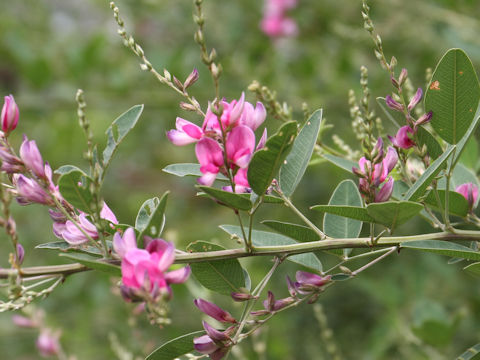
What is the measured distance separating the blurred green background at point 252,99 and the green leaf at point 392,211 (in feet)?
4.37

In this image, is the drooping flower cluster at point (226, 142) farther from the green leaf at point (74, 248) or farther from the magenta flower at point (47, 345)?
the magenta flower at point (47, 345)

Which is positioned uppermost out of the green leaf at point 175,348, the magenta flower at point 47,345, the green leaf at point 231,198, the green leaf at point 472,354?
the green leaf at point 231,198

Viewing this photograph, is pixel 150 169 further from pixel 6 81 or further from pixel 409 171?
pixel 409 171

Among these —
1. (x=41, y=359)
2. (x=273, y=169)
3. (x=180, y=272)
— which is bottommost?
(x=41, y=359)

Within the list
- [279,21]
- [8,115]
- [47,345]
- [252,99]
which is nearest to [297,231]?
[8,115]

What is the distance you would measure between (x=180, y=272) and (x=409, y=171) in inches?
19.5

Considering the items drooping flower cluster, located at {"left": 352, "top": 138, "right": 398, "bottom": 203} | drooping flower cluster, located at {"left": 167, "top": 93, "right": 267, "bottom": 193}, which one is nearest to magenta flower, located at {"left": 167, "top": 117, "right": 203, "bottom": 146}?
drooping flower cluster, located at {"left": 167, "top": 93, "right": 267, "bottom": 193}

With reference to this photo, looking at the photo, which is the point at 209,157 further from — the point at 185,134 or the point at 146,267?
the point at 146,267

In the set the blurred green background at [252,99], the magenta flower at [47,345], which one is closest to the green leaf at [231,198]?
the magenta flower at [47,345]

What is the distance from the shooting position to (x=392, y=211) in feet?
2.52

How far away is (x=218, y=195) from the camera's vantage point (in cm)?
73

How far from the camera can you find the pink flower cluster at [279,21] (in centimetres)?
301

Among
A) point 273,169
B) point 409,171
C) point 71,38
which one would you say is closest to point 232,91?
point 71,38

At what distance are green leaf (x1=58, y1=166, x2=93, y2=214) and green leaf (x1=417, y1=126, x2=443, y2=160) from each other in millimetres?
475
